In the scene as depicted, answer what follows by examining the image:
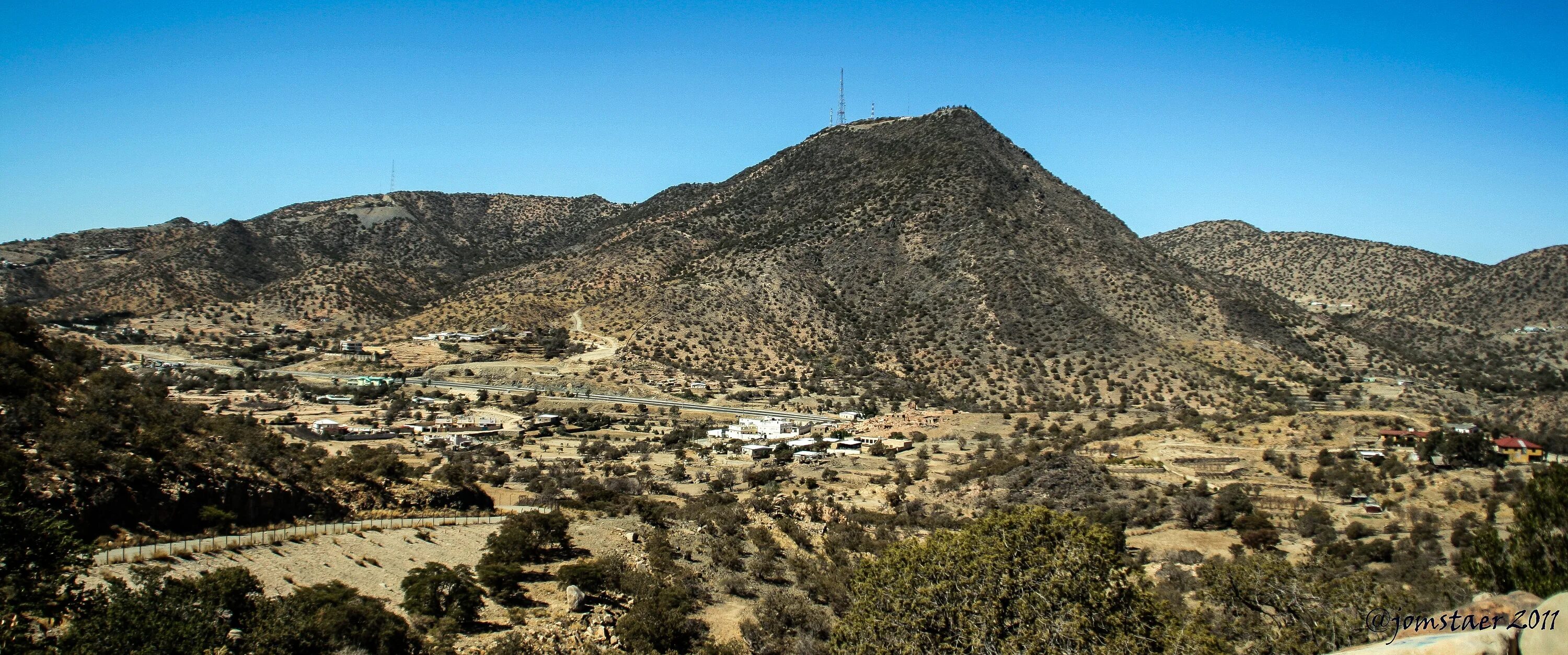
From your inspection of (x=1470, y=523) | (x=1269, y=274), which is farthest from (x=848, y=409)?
(x=1269, y=274)

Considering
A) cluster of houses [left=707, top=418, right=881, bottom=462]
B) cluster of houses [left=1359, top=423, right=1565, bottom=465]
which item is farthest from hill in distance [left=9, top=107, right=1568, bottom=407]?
cluster of houses [left=1359, top=423, right=1565, bottom=465]

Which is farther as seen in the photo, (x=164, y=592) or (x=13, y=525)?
(x=164, y=592)

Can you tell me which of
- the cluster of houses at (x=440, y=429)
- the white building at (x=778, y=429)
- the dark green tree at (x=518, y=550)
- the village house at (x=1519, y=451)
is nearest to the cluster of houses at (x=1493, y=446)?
the village house at (x=1519, y=451)

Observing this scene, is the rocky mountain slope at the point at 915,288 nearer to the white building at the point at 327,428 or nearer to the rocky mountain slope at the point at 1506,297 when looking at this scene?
the rocky mountain slope at the point at 1506,297

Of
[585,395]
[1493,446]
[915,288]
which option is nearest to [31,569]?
[1493,446]

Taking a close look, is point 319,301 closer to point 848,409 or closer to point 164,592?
point 848,409

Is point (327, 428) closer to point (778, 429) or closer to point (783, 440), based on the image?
point (783, 440)
